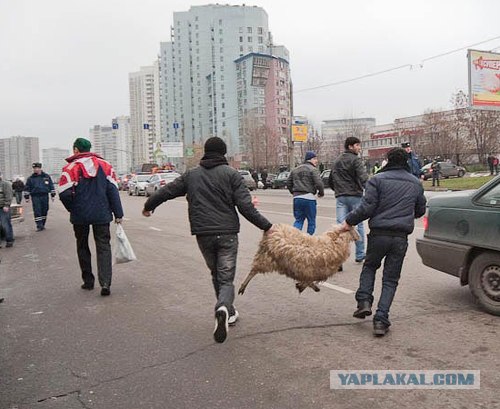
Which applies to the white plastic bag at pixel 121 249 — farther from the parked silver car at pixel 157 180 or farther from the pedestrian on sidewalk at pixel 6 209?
the parked silver car at pixel 157 180

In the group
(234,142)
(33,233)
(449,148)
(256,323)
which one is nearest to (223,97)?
(234,142)

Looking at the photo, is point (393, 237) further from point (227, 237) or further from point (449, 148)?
point (449, 148)

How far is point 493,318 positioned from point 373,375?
2.00 m

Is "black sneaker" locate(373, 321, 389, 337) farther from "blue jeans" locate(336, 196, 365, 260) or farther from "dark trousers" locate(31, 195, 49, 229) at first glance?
"dark trousers" locate(31, 195, 49, 229)

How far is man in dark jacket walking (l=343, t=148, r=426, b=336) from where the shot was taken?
4766 mm

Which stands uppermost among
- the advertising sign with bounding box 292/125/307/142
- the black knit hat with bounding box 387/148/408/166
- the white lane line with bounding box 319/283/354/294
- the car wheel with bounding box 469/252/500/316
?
the advertising sign with bounding box 292/125/307/142

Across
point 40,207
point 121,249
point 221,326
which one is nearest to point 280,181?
point 40,207

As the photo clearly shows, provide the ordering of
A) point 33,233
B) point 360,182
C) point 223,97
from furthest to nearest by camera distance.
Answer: point 223,97, point 33,233, point 360,182

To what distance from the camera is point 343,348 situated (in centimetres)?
441

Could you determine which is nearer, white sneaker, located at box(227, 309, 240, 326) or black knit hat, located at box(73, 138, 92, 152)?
white sneaker, located at box(227, 309, 240, 326)

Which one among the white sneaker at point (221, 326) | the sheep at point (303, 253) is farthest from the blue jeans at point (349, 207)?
the white sneaker at point (221, 326)

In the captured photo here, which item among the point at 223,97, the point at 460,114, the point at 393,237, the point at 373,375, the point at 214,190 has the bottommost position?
the point at 373,375

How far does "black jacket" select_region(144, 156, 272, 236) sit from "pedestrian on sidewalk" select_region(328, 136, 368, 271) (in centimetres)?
335

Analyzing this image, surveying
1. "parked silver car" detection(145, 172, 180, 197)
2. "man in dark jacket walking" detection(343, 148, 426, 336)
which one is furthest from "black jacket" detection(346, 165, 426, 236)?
"parked silver car" detection(145, 172, 180, 197)
